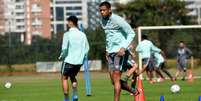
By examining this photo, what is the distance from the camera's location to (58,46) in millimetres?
48031

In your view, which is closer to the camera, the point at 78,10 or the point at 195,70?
Answer: the point at 195,70

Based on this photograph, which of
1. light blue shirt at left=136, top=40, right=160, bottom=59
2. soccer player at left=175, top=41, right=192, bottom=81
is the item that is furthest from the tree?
light blue shirt at left=136, top=40, right=160, bottom=59

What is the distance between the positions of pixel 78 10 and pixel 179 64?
89911 mm

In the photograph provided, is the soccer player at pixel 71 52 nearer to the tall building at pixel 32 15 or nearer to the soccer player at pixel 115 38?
the soccer player at pixel 115 38

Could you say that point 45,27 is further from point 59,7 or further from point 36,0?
point 59,7

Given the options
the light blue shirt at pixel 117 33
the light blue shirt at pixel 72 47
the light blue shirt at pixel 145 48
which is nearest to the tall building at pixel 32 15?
the light blue shirt at pixel 145 48

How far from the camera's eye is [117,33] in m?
12.3

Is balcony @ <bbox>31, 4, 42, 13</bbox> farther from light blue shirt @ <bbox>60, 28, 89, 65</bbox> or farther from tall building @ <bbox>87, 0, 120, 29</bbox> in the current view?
light blue shirt @ <bbox>60, 28, 89, 65</bbox>

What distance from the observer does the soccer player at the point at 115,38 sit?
39.5 feet

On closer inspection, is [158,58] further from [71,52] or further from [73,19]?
[73,19]

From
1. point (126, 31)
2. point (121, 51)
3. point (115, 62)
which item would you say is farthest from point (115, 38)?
point (115, 62)

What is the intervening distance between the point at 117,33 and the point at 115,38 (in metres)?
0.10

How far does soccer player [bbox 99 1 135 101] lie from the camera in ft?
39.5

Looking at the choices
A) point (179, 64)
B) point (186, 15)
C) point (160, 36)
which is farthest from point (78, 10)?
point (179, 64)
